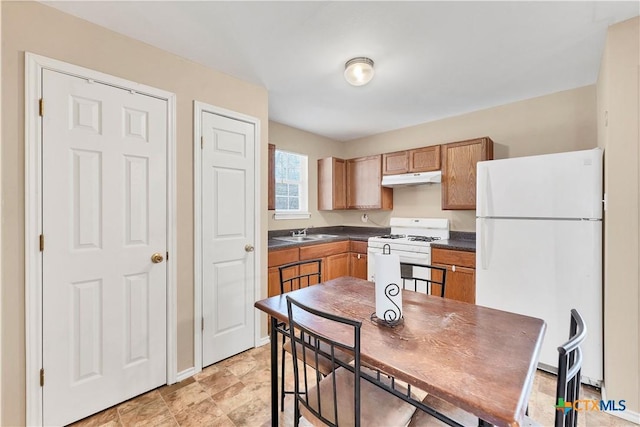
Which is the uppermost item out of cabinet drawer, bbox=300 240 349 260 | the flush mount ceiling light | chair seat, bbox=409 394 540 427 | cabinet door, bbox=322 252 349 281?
the flush mount ceiling light

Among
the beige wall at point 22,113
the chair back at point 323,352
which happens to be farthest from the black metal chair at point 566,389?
the beige wall at point 22,113

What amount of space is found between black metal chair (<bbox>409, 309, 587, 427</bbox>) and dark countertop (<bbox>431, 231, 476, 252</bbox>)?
176 centimetres

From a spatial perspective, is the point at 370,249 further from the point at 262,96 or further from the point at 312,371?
the point at 262,96

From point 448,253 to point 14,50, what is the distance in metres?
3.52

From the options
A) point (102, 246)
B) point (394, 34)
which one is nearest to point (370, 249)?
point (394, 34)

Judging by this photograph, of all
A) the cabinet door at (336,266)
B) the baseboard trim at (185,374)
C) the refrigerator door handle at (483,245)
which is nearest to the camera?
the baseboard trim at (185,374)

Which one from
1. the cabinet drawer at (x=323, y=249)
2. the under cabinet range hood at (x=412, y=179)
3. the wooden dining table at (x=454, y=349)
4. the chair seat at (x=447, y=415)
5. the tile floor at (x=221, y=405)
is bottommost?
the tile floor at (x=221, y=405)

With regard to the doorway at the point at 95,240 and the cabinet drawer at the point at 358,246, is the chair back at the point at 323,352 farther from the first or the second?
the cabinet drawer at the point at 358,246

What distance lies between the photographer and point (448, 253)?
2947mm

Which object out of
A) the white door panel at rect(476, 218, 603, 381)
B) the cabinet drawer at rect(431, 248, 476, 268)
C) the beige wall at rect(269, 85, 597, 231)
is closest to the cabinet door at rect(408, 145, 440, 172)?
the beige wall at rect(269, 85, 597, 231)

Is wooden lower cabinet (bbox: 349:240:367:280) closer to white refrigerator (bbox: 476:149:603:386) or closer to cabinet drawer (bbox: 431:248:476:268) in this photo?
cabinet drawer (bbox: 431:248:476:268)

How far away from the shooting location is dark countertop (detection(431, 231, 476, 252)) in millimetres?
2848

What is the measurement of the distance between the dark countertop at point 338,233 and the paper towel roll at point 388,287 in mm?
1814

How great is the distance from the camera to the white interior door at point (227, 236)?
2.29 meters
